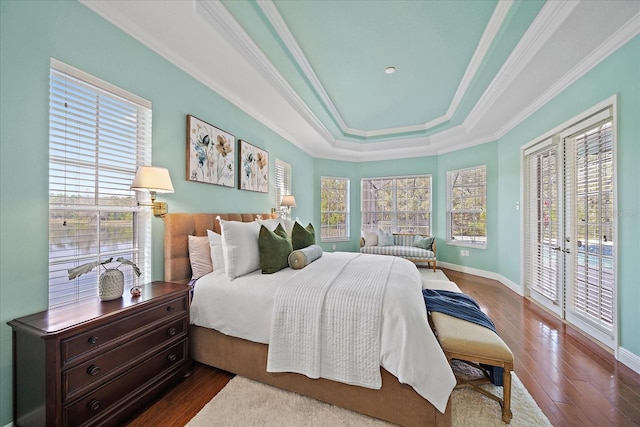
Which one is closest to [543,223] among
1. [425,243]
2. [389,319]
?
[425,243]

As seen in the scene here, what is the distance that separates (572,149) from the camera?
2797mm

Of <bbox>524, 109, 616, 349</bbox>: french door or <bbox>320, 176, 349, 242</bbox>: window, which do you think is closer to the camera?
<bbox>524, 109, 616, 349</bbox>: french door

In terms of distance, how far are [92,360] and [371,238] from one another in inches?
198

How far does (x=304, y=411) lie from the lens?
61.7 inches

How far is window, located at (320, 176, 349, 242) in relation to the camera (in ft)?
20.1

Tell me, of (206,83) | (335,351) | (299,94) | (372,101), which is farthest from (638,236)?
(206,83)

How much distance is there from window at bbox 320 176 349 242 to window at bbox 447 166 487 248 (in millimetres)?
2365

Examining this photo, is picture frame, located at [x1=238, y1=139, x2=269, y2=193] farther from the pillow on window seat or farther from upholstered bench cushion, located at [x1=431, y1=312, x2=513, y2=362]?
the pillow on window seat

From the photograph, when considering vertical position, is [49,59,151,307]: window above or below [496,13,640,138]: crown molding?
below

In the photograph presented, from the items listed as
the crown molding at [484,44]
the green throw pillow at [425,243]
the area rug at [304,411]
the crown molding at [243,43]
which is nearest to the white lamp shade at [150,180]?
the crown molding at [243,43]

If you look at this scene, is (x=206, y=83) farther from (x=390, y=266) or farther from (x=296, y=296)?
(x=390, y=266)

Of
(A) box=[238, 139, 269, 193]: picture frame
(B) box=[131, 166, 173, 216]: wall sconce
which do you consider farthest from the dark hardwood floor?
(A) box=[238, 139, 269, 193]: picture frame

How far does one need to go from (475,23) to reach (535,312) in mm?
3400

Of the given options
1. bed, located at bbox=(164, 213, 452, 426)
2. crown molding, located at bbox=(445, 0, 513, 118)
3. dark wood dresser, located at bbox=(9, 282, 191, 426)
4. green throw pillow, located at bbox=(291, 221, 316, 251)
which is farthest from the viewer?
green throw pillow, located at bbox=(291, 221, 316, 251)
